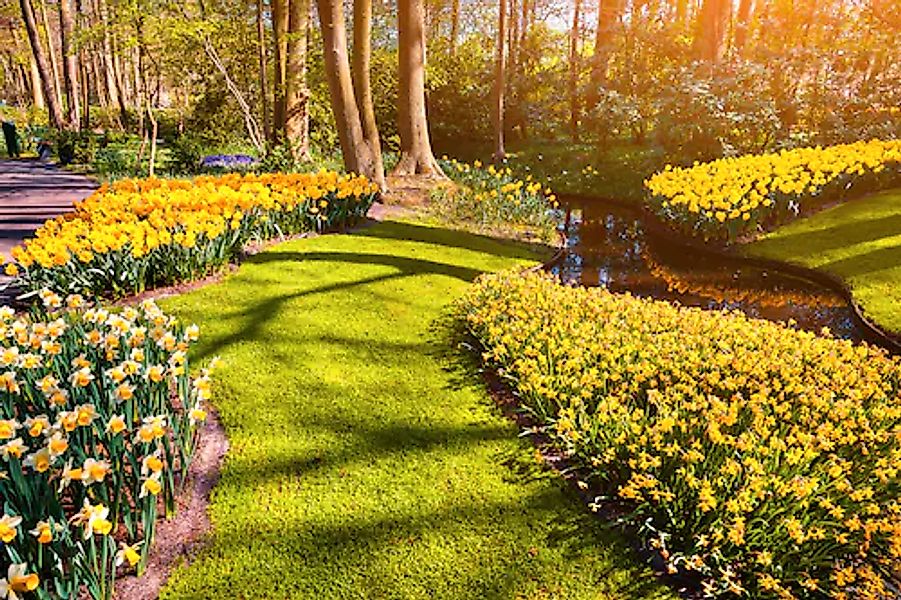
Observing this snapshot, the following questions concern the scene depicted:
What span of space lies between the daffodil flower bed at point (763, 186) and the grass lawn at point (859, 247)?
1.10ft

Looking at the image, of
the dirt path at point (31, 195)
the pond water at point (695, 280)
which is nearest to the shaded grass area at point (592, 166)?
the pond water at point (695, 280)

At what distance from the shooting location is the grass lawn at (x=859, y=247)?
6.75 metres

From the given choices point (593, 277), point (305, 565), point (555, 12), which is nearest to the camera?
point (305, 565)

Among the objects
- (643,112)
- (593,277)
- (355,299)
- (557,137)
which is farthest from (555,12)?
(355,299)

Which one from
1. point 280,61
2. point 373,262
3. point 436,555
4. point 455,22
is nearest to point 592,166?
point 280,61

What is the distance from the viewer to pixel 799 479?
2869 mm

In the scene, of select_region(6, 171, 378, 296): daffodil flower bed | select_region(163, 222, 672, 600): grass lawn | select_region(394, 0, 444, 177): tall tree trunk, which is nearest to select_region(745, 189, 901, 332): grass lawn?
select_region(163, 222, 672, 600): grass lawn

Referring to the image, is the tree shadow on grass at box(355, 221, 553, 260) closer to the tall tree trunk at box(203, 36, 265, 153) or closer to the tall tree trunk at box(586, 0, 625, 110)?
the tall tree trunk at box(203, 36, 265, 153)

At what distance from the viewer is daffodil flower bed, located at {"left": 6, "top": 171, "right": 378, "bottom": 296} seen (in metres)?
4.92

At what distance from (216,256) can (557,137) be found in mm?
15129

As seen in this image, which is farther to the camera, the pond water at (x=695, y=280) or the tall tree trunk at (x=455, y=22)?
the tall tree trunk at (x=455, y=22)

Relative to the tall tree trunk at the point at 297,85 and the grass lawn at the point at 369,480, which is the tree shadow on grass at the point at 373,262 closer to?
the grass lawn at the point at 369,480

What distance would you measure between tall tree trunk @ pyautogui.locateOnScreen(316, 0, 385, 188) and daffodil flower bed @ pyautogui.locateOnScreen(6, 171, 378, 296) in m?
2.03

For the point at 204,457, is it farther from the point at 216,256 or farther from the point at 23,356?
the point at 216,256
